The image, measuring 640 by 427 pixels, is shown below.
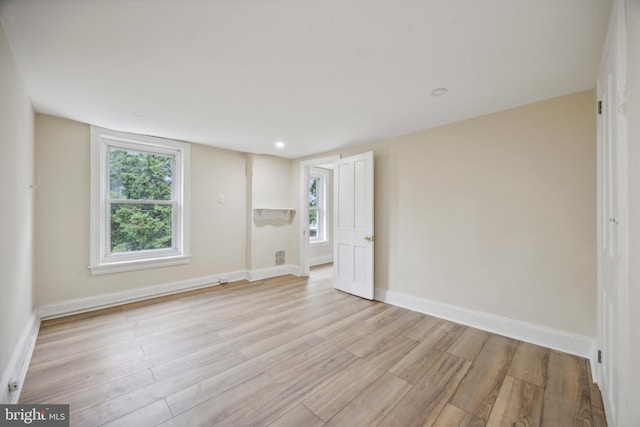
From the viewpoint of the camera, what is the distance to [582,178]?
2205 millimetres

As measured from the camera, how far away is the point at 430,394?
5.78ft

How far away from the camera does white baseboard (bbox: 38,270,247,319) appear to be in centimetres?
294

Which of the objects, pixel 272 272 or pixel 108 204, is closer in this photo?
pixel 108 204

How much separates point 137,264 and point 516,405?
431 centimetres

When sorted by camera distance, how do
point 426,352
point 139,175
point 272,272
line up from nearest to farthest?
1. point 426,352
2. point 139,175
3. point 272,272

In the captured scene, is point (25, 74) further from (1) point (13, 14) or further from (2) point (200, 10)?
(2) point (200, 10)

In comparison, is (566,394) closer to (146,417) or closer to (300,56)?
(146,417)

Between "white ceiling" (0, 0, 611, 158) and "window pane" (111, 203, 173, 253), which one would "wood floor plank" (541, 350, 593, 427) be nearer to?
"white ceiling" (0, 0, 611, 158)

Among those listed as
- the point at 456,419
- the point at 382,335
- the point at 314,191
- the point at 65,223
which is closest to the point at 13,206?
the point at 65,223

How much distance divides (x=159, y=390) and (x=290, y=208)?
360cm

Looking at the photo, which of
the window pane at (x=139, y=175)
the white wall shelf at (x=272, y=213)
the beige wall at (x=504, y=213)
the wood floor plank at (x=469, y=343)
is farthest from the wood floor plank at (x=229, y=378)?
the window pane at (x=139, y=175)

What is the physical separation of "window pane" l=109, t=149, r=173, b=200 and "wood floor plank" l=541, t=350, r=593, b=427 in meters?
4.73

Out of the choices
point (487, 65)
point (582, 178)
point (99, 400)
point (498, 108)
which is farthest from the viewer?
point (498, 108)

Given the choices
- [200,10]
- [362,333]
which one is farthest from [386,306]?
[200,10]
